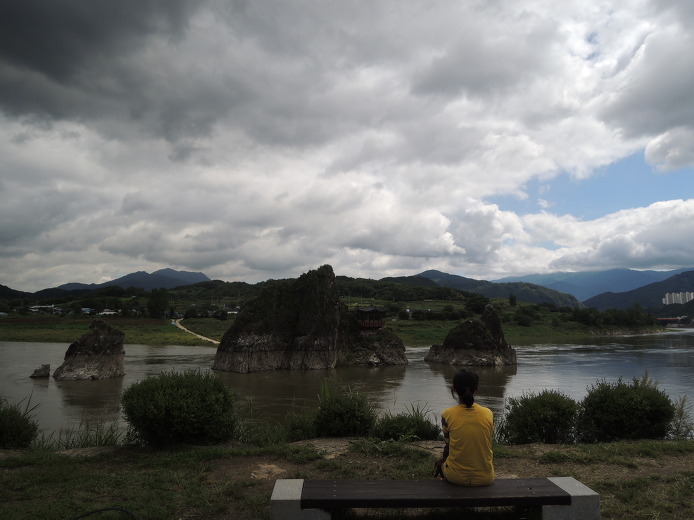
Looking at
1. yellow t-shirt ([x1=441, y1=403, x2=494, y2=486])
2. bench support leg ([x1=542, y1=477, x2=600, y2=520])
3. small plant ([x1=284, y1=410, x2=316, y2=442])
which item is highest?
yellow t-shirt ([x1=441, y1=403, x2=494, y2=486])

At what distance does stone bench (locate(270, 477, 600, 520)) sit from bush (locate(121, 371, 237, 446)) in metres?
4.44

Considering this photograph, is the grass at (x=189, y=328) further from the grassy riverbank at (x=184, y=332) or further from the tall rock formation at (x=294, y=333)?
the tall rock formation at (x=294, y=333)

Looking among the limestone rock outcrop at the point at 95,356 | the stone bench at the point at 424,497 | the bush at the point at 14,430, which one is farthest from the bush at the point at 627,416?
the limestone rock outcrop at the point at 95,356

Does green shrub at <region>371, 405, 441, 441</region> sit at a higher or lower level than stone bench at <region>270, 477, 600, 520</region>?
lower

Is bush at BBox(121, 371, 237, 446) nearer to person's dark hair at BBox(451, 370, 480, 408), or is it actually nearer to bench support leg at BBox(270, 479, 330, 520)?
bench support leg at BBox(270, 479, 330, 520)

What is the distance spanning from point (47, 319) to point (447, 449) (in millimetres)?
99551

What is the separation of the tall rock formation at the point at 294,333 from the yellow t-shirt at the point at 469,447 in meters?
42.4

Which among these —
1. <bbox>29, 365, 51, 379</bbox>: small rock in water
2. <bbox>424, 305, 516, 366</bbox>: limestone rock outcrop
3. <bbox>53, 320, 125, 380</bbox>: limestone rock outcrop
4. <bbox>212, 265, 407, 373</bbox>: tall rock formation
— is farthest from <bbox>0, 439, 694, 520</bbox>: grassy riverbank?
<bbox>424, 305, 516, 366</bbox>: limestone rock outcrop

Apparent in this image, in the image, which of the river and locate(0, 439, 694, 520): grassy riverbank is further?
the river

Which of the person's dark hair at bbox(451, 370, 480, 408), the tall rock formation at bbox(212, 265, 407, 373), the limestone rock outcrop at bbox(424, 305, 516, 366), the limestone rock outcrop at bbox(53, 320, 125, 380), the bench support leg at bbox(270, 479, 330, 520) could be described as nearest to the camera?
the bench support leg at bbox(270, 479, 330, 520)

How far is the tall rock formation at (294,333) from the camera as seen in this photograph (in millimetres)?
47469

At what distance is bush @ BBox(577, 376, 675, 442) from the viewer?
12.1 m

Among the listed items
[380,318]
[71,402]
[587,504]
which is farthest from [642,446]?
[380,318]

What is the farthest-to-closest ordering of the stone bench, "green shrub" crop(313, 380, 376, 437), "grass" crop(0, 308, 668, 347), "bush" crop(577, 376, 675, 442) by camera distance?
"grass" crop(0, 308, 668, 347) < "bush" crop(577, 376, 675, 442) < "green shrub" crop(313, 380, 376, 437) < the stone bench
